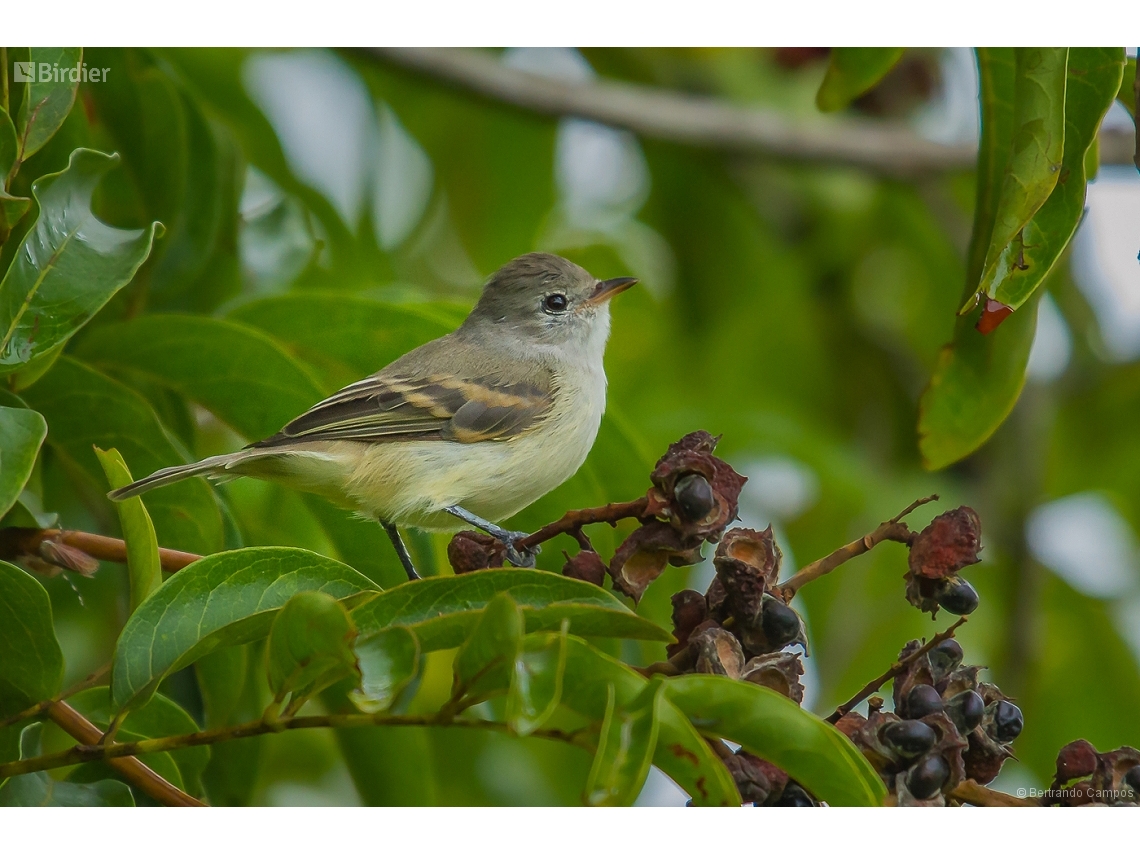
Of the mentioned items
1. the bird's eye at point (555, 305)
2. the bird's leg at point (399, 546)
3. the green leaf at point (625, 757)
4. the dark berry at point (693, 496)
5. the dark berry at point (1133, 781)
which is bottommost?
the bird's leg at point (399, 546)

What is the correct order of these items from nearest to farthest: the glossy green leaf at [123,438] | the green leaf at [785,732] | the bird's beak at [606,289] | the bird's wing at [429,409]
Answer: the green leaf at [785,732] → the glossy green leaf at [123,438] → the bird's wing at [429,409] → the bird's beak at [606,289]

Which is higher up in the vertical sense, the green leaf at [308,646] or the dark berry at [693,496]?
the dark berry at [693,496]

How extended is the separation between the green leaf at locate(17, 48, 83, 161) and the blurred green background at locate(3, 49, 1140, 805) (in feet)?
1.45

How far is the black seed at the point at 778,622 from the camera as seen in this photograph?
1.67 metres

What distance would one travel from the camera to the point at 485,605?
1.62 m

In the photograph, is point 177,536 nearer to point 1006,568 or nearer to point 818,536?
point 818,536

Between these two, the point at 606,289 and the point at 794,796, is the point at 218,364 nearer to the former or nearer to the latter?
the point at 606,289

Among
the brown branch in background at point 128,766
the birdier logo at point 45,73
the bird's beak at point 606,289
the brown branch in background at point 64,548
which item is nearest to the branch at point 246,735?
the brown branch in background at point 128,766

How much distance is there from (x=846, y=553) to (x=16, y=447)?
1207 mm

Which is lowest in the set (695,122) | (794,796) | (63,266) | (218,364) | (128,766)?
(128,766)

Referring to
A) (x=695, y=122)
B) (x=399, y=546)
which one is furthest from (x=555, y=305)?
(x=399, y=546)

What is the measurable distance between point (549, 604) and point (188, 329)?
118 centimetres

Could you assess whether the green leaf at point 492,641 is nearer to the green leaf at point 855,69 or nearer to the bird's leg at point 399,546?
the bird's leg at point 399,546

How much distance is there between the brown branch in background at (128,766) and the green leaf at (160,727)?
7.9 inches
